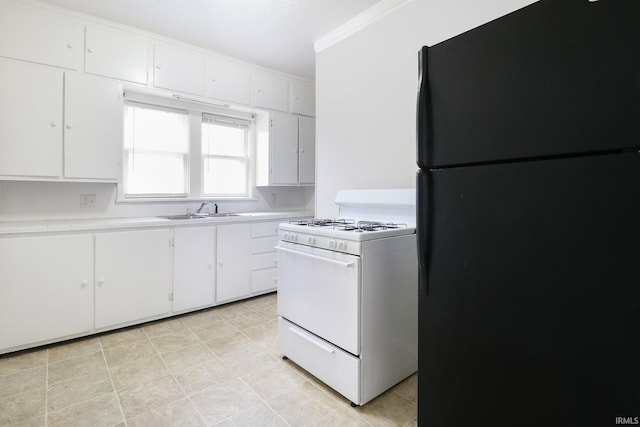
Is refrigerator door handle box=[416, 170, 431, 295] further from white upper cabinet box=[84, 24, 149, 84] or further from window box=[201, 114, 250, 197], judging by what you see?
window box=[201, 114, 250, 197]

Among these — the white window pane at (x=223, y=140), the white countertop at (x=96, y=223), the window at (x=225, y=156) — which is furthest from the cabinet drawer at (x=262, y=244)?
the white window pane at (x=223, y=140)

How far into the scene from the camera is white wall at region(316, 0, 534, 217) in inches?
88.2

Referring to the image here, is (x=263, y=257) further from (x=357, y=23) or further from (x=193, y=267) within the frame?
(x=357, y=23)

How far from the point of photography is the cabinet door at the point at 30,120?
2.33m

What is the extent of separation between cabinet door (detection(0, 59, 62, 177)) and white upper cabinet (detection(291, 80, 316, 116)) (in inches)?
92.6

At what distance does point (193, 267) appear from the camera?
10.2ft

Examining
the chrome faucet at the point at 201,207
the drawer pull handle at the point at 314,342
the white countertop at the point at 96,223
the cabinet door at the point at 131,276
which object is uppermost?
the chrome faucet at the point at 201,207

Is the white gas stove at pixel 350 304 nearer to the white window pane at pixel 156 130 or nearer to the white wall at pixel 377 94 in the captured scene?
the white wall at pixel 377 94

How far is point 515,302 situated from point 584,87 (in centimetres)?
67

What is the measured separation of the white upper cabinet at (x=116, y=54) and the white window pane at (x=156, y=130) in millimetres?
424

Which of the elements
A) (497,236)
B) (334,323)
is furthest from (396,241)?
(497,236)

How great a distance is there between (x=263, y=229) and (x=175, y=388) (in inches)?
74.9

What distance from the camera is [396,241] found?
75.8 inches

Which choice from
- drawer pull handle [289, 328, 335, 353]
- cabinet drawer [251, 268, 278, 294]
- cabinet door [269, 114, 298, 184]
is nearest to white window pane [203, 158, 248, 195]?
cabinet door [269, 114, 298, 184]
